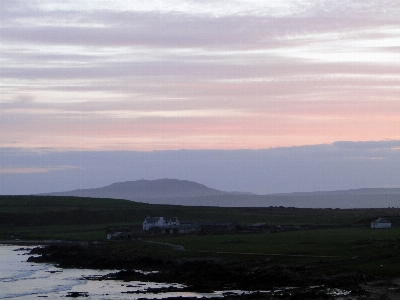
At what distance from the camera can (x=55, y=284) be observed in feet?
148

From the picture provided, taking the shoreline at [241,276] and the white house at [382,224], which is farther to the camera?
the white house at [382,224]

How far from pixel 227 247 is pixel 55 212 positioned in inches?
2528

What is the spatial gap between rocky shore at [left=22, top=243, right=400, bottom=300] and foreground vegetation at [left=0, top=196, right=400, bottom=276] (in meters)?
2.25

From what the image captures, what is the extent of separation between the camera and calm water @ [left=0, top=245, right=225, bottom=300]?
1553 inches

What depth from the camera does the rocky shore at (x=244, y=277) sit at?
35188mm

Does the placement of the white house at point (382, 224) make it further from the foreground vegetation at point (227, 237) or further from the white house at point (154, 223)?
the white house at point (154, 223)

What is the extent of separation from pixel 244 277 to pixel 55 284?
1314 cm

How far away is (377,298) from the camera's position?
32.4 m

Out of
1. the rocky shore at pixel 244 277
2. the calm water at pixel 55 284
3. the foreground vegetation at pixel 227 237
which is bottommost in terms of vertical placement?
the calm water at pixel 55 284

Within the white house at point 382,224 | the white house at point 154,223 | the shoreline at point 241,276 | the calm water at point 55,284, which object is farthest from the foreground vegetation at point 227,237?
the calm water at point 55,284

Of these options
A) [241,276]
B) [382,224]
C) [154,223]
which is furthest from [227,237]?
[241,276]

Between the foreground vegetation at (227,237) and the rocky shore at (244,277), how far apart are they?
7.38 ft

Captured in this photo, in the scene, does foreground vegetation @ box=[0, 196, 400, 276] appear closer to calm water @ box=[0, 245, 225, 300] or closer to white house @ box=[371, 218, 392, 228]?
white house @ box=[371, 218, 392, 228]

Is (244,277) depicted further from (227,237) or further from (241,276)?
(227,237)
